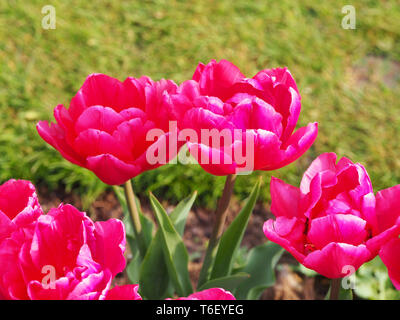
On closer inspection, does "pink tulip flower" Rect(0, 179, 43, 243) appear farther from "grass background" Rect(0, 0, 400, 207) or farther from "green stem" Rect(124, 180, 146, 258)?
"grass background" Rect(0, 0, 400, 207)

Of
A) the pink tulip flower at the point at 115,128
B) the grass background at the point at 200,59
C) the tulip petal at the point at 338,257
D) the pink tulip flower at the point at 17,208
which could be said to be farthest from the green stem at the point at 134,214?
the grass background at the point at 200,59

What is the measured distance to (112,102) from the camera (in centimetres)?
107

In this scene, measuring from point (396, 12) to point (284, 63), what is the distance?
82 centimetres

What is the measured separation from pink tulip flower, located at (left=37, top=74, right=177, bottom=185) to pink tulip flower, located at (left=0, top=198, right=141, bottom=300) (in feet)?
0.39

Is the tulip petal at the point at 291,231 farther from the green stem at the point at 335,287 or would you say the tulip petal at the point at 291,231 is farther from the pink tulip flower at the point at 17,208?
the pink tulip flower at the point at 17,208

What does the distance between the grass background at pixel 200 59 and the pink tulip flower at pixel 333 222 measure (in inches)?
54.7

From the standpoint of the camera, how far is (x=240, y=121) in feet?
3.12

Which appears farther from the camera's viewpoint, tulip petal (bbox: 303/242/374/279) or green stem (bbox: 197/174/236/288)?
green stem (bbox: 197/174/236/288)

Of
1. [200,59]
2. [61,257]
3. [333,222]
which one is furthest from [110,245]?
[200,59]

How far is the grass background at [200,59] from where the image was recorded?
8.00 feet

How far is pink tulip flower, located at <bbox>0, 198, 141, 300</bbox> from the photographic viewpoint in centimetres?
80

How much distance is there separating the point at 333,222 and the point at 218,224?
37 centimetres

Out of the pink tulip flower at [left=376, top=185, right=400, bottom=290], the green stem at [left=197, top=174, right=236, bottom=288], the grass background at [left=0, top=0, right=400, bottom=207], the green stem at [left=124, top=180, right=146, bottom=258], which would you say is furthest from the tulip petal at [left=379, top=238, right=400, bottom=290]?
the grass background at [left=0, top=0, right=400, bottom=207]
